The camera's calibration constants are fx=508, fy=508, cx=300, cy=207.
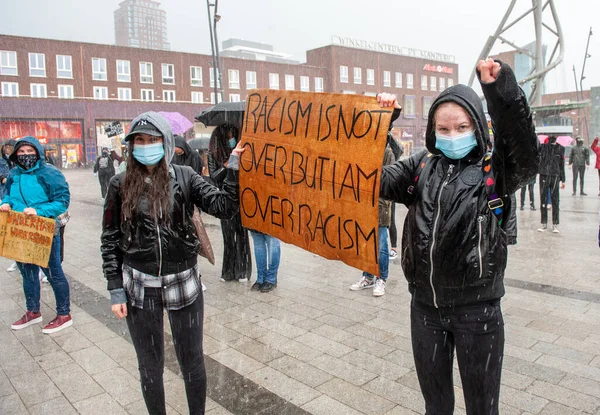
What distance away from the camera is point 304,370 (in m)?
3.99

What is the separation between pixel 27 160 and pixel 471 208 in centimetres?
425

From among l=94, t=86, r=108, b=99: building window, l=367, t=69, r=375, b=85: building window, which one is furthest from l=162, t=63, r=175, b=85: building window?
l=367, t=69, r=375, b=85: building window

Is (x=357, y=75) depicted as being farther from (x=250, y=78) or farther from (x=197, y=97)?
(x=197, y=97)

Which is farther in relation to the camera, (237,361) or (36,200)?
(36,200)

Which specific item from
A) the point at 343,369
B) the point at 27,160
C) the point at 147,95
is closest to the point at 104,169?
the point at 27,160

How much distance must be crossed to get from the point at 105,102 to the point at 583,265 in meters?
44.6

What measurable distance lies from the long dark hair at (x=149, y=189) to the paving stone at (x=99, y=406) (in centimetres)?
146

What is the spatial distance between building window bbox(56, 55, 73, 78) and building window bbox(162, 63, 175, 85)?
8606mm

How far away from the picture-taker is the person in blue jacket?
484 cm

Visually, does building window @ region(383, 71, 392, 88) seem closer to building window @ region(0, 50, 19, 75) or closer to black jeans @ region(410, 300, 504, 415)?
building window @ region(0, 50, 19, 75)

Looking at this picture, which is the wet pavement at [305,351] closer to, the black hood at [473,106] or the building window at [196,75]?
the black hood at [473,106]

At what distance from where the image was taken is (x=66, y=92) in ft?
153

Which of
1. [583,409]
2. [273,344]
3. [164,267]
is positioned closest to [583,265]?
[583,409]

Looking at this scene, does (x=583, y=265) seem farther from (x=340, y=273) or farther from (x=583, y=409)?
(x=583, y=409)
